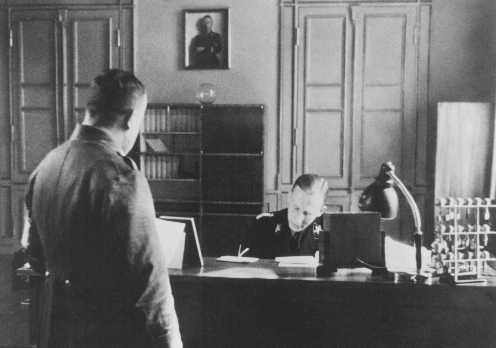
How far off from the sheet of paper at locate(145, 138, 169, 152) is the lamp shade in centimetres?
351

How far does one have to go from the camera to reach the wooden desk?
2447 millimetres

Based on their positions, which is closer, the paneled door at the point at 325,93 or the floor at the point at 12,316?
the floor at the point at 12,316

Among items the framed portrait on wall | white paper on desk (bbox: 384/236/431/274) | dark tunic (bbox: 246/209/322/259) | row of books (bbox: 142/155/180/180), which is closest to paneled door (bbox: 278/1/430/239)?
the framed portrait on wall

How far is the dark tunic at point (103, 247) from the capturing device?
1.58 meters

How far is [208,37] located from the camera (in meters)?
6.12

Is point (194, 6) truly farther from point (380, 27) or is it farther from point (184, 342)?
point (184, 342)

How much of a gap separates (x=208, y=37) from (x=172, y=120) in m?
0.97

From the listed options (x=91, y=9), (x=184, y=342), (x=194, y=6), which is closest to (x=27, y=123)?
(x=91, y=9)

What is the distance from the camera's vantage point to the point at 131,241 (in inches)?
62.0

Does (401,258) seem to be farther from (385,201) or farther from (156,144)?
(156,144)

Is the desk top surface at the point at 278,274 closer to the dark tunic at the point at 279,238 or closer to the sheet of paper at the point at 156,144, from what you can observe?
the dark tunic at the point at 279,238

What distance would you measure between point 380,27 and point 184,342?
4.32m

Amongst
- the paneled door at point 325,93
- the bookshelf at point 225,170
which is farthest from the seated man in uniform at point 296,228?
the paneled door at point 325,93

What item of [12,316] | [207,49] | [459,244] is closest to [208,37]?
[207,49]
